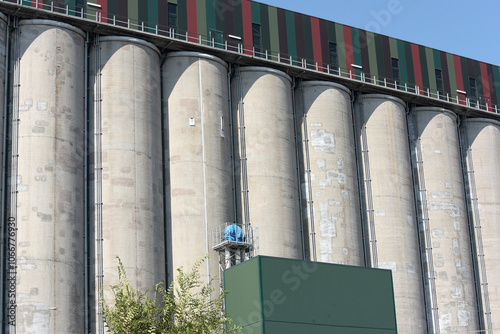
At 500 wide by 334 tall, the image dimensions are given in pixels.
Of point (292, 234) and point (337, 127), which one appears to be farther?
point (337, 127)

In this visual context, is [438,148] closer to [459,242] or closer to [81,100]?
[459,242]

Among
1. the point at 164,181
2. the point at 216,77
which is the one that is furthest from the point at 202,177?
the point at 216,77

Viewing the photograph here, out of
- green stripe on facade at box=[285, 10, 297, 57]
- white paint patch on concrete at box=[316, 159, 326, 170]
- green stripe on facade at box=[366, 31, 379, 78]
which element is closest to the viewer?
white paint patch on concrete at box=[316, 159, 326, 170]

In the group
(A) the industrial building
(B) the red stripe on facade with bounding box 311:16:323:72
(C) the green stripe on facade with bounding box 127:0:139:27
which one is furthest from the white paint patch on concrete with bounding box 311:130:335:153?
(C) the green stripe on facade with bounding box 127:0:139:27

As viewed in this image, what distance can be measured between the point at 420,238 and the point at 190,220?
23.1 meters

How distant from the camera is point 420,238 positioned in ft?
237

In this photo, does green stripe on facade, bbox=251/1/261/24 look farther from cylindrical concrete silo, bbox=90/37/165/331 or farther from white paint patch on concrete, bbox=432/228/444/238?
white paint patch on concrete, bbox=432/228/444/238

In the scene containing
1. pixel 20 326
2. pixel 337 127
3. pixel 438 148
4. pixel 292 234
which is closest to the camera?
→ pixel 20 326

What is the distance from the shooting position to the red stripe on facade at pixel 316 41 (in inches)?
2783

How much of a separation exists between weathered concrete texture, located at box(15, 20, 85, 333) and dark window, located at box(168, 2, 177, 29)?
7.83 meters

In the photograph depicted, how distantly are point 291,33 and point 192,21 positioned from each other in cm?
949

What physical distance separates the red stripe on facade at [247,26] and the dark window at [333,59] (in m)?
7.91

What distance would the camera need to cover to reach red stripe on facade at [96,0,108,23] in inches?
2399

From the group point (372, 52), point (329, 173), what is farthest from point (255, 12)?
point (329, 173)
